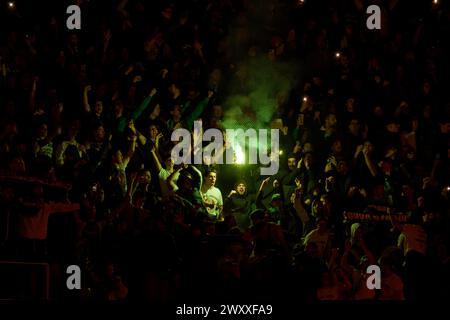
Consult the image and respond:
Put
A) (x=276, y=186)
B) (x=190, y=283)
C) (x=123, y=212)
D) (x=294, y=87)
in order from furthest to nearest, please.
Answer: (x=294, y=87) < (x=276, y=186) < (x=123, y=212) < (x=190, y=283)

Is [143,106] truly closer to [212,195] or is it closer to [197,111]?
[197,111]

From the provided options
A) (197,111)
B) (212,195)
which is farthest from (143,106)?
(212,195)

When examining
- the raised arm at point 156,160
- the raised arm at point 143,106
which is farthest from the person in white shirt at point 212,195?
the raised arm at point 143,106

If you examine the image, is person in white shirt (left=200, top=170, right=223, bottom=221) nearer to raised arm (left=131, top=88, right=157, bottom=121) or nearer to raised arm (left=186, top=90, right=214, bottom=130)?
raised arm (left=186, top=90, right=214, bottom=130)

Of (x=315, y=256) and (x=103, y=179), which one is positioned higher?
(x=103, y=179)

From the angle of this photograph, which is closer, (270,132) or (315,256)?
(315,256)

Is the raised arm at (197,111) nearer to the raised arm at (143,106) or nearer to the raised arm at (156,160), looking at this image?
the raised arm at (143,106)

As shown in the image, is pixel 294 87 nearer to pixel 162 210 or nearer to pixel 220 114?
A: pixel 220 114

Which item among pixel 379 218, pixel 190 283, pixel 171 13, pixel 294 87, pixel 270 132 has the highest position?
pixel 171 13

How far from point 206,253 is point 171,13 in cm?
473

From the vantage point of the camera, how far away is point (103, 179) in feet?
27.6

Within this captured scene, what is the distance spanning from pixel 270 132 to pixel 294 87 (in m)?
0.94
